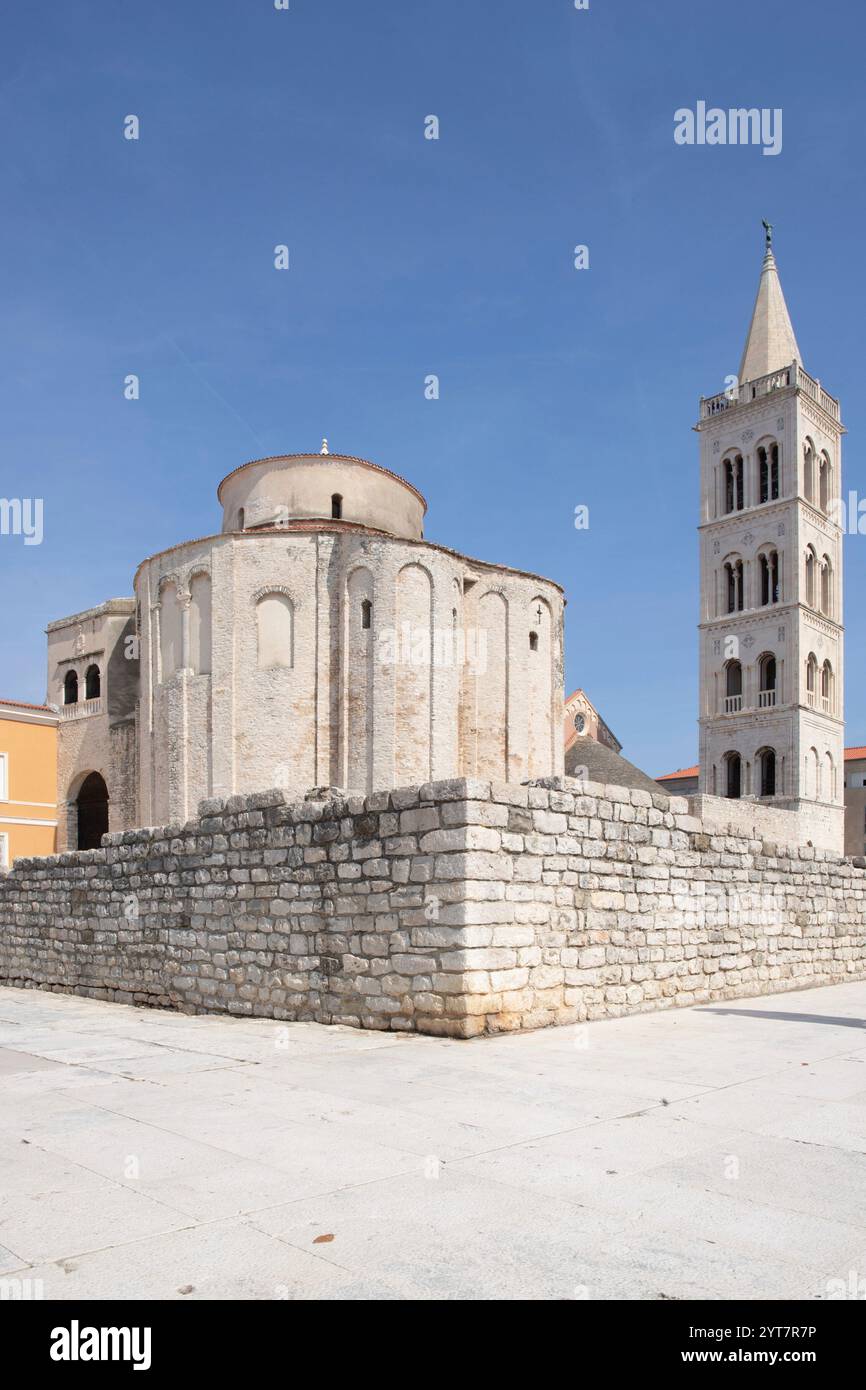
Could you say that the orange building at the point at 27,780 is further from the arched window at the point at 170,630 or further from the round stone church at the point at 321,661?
the arched window at the point at 170,630

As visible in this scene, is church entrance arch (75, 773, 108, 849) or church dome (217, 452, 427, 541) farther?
church entrance arch (75, 773, 108, 849)

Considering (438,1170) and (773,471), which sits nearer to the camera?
(438,1170)

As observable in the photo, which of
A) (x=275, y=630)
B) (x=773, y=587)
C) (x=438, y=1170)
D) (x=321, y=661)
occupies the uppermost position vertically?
(x=773, y=587)

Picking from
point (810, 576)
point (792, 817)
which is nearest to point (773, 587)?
point (810, 576)

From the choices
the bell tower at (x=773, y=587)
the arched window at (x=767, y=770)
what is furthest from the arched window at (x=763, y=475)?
the arched window at (x=767, y=770)

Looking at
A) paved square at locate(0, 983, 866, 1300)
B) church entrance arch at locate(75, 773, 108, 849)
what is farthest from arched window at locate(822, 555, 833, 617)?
paved square at locate(0, 983, 866, 1300)

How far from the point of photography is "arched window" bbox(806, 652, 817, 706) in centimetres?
4841

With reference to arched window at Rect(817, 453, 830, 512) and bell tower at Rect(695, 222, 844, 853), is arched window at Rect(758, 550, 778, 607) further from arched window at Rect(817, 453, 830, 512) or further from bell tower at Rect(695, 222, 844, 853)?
arched window at Rect(817, 453, 830, 512)

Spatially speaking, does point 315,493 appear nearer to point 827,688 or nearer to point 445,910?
point 445,910

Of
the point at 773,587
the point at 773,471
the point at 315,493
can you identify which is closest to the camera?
the point at 315,493

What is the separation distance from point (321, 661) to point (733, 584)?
2880cm

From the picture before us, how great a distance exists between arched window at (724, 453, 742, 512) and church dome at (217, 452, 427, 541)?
2412 cm

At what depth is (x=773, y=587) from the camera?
49625 mm

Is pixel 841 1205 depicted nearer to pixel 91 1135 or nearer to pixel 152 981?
pixel 91 1135
